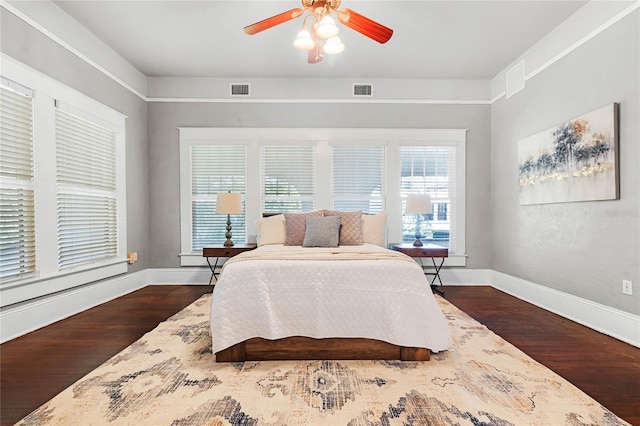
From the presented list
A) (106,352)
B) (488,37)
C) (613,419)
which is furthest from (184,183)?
(613,419)

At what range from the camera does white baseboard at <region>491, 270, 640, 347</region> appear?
267 centimetres

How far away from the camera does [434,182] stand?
16.0 feet

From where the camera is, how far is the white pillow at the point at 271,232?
4.01 meters

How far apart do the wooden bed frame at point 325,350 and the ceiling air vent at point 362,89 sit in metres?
3.66

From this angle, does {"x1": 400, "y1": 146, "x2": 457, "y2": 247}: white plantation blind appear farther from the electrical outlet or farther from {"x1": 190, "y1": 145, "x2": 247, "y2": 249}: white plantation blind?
the electrical outlet

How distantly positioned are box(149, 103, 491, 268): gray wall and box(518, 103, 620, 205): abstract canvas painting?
31.3 inches

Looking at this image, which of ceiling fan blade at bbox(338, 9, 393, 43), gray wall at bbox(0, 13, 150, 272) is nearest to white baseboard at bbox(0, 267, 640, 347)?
gray wall at bbox(0, 13, 150, 272)

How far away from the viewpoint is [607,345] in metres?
2.59

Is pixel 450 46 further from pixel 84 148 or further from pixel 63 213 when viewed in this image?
pixel 63 213

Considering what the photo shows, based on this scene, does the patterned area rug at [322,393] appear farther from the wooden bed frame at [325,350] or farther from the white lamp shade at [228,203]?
the white lamp shade at [228,203]

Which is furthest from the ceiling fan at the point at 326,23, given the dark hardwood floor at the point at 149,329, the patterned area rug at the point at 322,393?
the dark hardwood floor at the point at 149,329

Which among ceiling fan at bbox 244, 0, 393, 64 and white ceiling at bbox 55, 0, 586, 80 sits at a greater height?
white ceiling at bbox 55, 0, 586, 80

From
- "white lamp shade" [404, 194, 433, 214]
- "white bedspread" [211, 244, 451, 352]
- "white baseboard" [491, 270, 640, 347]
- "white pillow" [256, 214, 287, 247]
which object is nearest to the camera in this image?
"white bedspread" [211, 244, 451, 352]

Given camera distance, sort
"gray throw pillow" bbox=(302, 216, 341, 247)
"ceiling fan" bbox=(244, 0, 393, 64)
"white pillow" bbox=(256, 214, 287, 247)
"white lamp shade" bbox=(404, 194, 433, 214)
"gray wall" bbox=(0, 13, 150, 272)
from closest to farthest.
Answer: "ceiling fan" bbox=(244, 0, 393, 64) < "gray wall" bbox=(0, 13, 150, 272) < "gray throw pillow" bbox=(302, 216, 341, 247) < "white pillow" bbox=(256, 214, 287, 247) < "white lamp shade" bbox=(404, 194, 433, 214)
